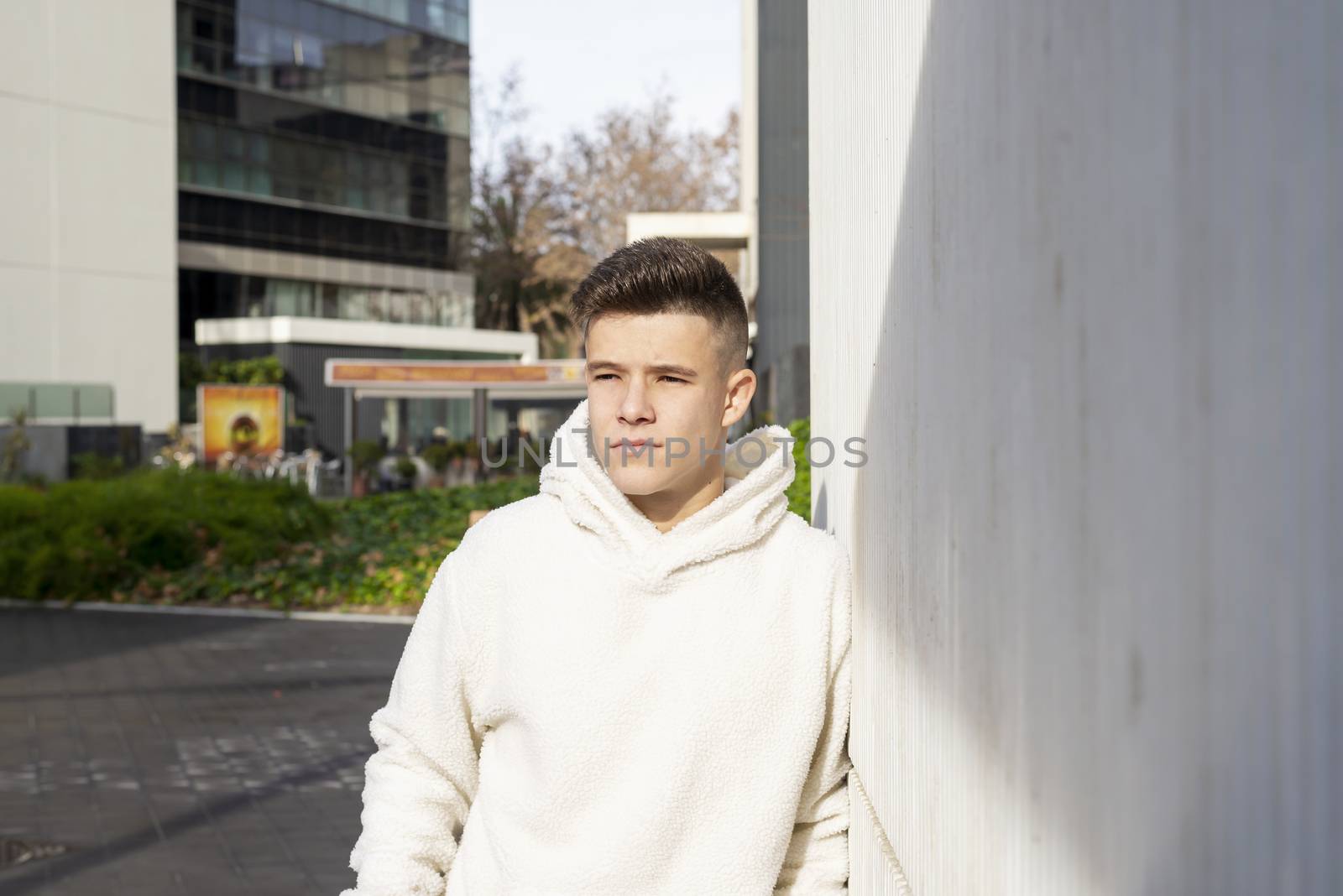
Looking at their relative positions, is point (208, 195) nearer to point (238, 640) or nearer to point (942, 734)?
point (238, 640)

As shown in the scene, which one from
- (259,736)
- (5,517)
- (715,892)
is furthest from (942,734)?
(5,517)

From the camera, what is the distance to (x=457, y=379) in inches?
1225

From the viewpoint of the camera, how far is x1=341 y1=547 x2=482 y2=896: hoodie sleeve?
248 centimetres

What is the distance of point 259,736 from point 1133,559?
27.9 ft

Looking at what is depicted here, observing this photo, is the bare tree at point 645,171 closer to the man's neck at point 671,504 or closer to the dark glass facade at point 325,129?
the dark glass facade at point 325,129

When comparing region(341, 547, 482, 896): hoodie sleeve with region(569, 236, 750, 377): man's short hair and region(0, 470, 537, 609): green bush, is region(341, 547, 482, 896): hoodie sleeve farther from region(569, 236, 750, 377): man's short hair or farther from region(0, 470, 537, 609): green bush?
region(0, 470, 537, 609): green bush

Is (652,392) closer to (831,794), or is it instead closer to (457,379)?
(831,794)

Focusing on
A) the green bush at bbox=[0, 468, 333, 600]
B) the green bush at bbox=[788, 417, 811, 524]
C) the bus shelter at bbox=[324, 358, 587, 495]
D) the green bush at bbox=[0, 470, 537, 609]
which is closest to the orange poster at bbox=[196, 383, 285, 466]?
the bus shelter at bbox=[324, 358, 587, 495]

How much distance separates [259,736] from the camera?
29.1 feet

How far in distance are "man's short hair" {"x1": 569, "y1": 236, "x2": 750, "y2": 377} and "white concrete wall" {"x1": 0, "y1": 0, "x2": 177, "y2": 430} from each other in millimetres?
41079

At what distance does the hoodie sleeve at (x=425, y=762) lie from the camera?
248cm

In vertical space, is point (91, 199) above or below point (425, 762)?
above

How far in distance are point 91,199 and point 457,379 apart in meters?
16.9

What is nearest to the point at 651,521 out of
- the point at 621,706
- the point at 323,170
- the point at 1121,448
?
the point at 621,706
